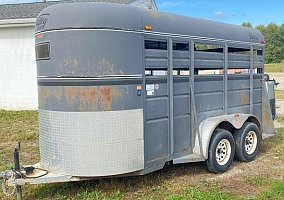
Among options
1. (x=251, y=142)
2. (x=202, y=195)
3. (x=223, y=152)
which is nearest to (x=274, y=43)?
(x=251, y=142)

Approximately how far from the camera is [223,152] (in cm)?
623

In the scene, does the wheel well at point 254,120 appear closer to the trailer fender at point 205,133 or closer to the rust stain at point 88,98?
the trailer fender at point 205,133

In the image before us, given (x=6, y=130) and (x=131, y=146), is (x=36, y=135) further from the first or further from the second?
(x=131, y=146)

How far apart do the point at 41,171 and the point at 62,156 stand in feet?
1.54

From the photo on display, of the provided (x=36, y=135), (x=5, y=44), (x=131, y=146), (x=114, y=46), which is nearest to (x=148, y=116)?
(x=131, y=146)

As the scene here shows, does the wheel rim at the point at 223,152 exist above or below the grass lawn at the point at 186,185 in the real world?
above

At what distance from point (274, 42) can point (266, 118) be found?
82094mm

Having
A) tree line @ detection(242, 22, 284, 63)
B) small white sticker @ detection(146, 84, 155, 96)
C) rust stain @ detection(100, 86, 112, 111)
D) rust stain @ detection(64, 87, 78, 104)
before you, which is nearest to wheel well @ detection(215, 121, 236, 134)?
small white sticker @ detection(146, 84, 155, 96)

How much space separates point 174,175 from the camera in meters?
5.98

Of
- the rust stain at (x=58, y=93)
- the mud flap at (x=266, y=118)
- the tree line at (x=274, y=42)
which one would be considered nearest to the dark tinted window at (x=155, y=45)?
the rust stain at (x=58, y=93)

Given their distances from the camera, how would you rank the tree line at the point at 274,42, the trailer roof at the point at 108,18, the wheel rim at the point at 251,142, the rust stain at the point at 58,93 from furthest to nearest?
the tree line at the point at 274,42, the wheel rim at the point at 251,142, the rust stain at the point at 58,93, the trailer roof at the point at 108,18

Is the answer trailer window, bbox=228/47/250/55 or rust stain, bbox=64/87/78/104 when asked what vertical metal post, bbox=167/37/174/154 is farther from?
trailer window, bbox=228/47/250/55

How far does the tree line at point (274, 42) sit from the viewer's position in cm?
7850

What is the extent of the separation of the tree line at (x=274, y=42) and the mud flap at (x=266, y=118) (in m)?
70.5
